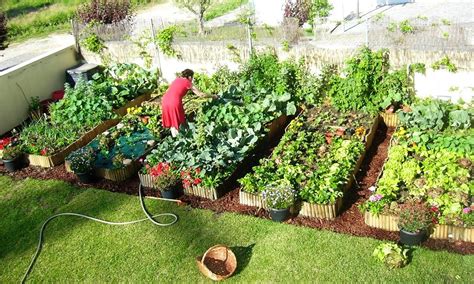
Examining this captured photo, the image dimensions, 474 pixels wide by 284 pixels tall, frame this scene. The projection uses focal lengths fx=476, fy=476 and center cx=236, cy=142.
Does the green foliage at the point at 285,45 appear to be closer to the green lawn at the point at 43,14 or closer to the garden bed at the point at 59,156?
the garden bed at the point at 59,156

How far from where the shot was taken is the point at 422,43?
30.7 feet

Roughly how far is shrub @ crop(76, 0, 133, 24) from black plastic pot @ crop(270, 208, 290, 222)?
9.59 metres

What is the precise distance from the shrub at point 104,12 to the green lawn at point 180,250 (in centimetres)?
806

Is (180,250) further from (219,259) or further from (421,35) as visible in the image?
(421,35)

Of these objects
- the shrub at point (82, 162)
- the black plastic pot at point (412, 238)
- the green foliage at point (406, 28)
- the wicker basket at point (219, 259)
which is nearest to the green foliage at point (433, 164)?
the black plastic pot at point (412, 238)

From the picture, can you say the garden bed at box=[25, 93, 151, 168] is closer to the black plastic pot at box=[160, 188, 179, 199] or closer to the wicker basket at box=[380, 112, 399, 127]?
the black plastic pot at box=[160, 188, 179, 199]

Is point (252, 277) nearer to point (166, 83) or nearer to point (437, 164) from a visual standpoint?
point (437, 164)

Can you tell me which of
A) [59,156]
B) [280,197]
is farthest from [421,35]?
[59,156]

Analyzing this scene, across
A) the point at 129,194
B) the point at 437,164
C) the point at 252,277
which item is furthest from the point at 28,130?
the point at 437,164

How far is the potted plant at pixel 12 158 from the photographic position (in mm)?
9250

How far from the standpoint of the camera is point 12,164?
9.28 metres

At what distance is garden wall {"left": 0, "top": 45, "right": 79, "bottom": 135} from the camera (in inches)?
440

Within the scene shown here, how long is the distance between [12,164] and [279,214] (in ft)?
18.3

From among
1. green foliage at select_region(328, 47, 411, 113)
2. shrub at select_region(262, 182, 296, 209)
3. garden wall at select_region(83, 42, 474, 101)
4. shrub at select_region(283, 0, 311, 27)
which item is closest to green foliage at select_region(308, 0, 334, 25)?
shrub at select_region(283, 0, 311, 27)
